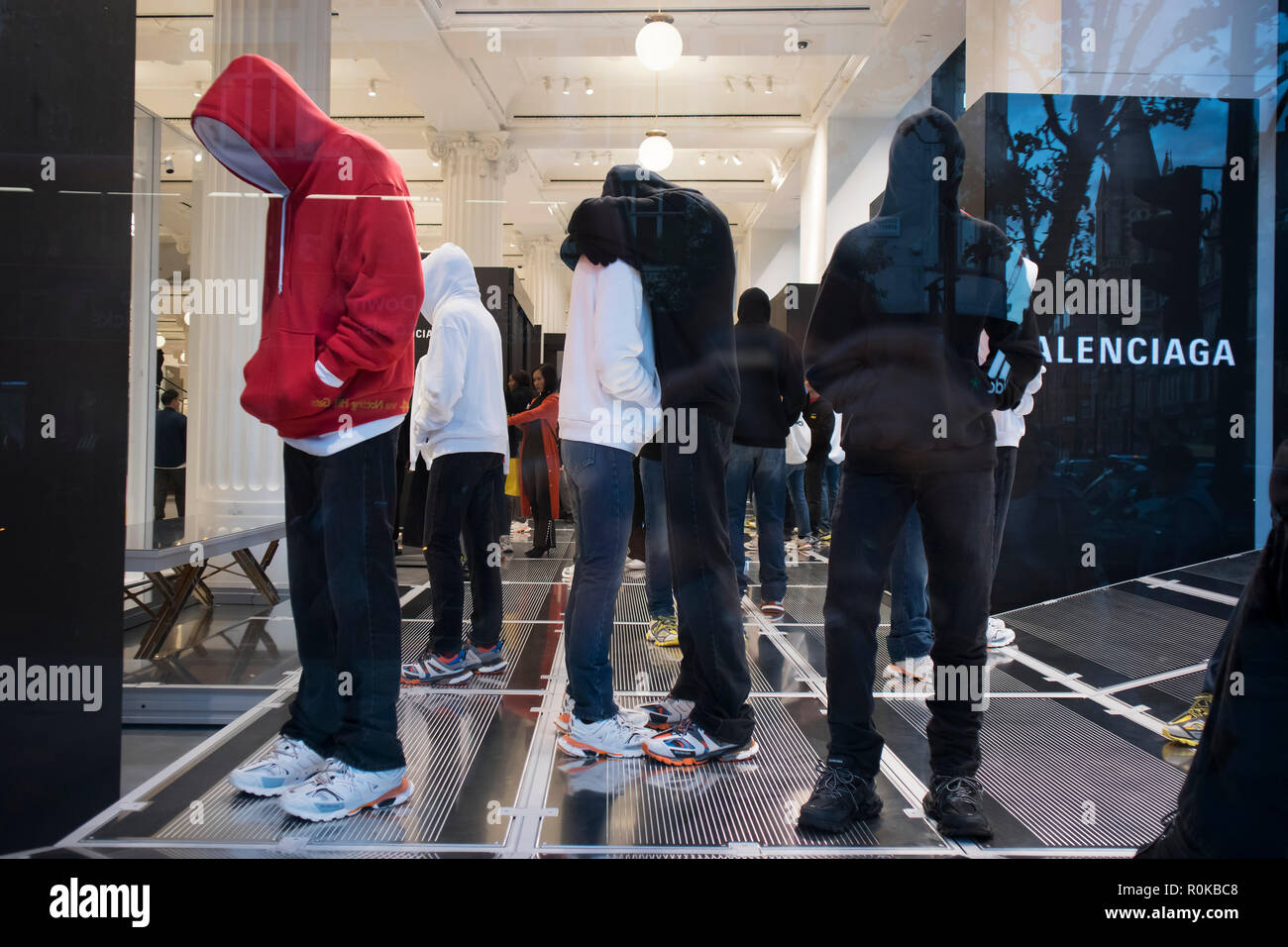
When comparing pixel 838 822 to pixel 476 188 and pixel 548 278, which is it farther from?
pixel 476 188

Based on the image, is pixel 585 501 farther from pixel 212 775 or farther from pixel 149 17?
pixel 149 17

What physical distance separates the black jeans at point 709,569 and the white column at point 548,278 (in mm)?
527

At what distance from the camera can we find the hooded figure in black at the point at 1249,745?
106cm

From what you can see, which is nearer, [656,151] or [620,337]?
[620,337]

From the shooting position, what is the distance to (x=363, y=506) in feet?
6.34

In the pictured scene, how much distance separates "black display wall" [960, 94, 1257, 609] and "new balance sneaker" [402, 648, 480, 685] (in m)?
2.39

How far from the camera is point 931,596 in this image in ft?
6.19

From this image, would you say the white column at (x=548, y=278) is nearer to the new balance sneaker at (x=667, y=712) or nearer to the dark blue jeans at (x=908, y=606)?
the new balance sneaker at (x=667, y=712)

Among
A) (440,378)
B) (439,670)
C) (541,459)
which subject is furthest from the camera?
(541,459)

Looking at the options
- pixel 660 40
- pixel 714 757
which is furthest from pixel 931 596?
pixel 660 40

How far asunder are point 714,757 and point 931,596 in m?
0.75

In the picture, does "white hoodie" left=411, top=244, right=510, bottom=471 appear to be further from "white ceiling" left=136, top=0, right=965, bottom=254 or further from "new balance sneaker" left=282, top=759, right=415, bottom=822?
"new balance sneaker" left=282, top=759, right=415, bottom=822
